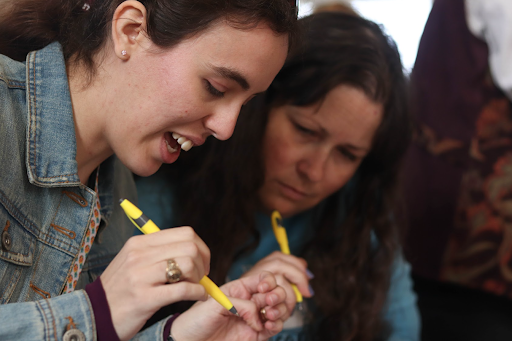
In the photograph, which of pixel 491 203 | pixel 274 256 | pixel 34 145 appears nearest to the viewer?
pixel 34 145

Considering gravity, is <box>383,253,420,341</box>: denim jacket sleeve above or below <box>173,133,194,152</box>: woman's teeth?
below

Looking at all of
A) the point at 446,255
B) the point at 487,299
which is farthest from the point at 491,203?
the point at 487,299

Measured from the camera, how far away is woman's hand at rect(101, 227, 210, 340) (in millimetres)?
621

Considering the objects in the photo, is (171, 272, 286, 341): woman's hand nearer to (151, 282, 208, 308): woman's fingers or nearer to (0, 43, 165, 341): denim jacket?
(0, 43, 165, 341): denim jacket

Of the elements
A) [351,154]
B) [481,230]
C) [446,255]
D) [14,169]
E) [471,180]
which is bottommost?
[446,255]

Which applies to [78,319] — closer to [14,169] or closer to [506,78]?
[14,169]

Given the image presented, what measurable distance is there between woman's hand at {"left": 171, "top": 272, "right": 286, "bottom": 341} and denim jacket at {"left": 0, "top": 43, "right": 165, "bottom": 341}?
0.06 meters

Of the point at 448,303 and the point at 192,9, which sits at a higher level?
the point at 192,9

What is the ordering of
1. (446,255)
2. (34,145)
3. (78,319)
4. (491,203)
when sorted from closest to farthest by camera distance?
(78,319), (34,145), (491,203), (446,255)

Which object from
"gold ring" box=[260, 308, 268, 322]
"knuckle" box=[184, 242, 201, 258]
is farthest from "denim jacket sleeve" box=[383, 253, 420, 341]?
"knuckle" box=[184, 242, 201, 258]

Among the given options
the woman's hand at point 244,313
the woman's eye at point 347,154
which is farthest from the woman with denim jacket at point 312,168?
the woman's hand at point 244,313

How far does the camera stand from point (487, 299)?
161 centimetres

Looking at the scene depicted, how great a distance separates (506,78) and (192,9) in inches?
39.3

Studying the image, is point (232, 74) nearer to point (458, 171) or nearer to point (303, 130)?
point (303, 130)
